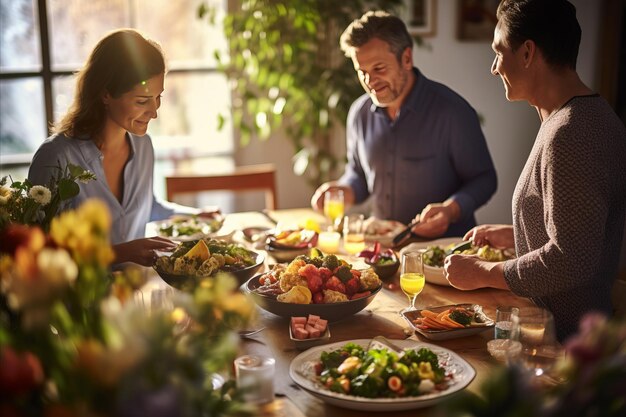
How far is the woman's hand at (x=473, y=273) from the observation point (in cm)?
188

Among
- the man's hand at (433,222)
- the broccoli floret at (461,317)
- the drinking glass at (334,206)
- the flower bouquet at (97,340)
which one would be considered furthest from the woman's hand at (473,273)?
the flower bouquet at (97,340)

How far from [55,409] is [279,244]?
5.49 feet

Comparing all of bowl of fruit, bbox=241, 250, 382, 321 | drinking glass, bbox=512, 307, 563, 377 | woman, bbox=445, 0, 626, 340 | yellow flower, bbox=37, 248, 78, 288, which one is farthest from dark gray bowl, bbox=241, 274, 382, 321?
yellow flower, bbox=37, 248, 78, 288

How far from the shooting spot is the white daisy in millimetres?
1660

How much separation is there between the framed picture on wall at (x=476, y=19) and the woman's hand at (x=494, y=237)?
209 centimetres

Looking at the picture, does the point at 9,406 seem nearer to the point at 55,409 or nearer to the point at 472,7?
the point at 55,409

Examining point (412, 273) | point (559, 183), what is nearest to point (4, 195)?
point (412, 273)

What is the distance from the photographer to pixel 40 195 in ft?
5.47

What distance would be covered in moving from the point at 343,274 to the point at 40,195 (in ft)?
2.43

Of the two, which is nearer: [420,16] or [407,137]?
[407,137]

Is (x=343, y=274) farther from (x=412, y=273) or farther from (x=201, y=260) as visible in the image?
(x=201, y=260)

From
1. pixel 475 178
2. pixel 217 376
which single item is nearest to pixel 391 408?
pixel 217 376

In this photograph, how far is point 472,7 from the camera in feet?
13.6

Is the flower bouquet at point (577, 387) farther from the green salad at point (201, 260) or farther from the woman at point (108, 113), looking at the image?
the woman at point (108, 113)
